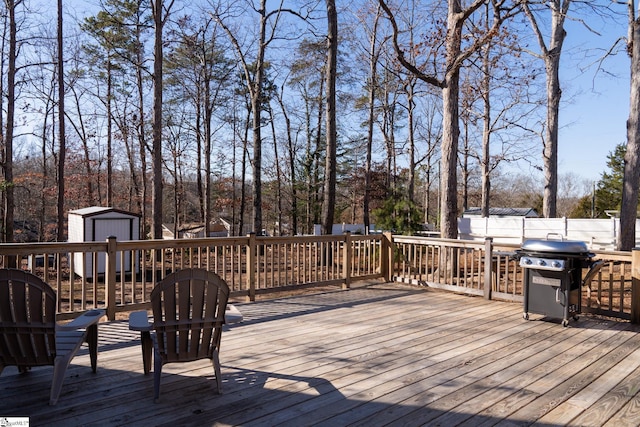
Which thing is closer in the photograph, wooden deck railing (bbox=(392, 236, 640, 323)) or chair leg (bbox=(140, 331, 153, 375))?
chair leg (bbox=(140, 331, 153, 375))

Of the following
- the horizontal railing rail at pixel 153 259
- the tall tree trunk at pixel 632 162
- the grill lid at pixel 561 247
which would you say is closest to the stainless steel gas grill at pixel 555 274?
the grill lid at pixel 561 247

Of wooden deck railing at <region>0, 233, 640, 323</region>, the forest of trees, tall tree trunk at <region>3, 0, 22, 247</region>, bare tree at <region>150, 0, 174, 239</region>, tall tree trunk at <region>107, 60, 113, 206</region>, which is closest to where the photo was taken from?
wooden deck railing at <region>0, 233, 640, 323</region>

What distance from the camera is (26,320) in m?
2.65

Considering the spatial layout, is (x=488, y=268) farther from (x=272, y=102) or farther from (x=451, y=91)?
(x=272, y=102)

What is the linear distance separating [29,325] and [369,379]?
2.27 metres

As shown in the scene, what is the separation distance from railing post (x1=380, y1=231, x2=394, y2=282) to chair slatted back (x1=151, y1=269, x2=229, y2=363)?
4.97 metres

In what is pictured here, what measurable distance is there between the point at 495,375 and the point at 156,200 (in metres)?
9.89

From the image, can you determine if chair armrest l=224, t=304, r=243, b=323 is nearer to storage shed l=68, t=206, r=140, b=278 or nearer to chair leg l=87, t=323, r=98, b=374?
chair leg l=87, t=323, r=98, b=374

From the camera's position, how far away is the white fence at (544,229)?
14828 mm

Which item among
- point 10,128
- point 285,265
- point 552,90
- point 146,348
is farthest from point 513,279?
point 10,128

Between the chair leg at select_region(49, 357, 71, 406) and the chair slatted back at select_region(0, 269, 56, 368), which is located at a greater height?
the chair slatted back at select_region(0, 269, 56, 368)

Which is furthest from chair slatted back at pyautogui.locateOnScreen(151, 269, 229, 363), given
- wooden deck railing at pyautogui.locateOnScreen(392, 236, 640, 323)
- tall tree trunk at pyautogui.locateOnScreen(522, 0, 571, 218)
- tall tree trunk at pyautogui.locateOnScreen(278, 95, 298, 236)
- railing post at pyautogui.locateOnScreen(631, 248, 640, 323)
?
tall tree trunk at pyautogui.locateOnScreen(278, 95, 298, 236)

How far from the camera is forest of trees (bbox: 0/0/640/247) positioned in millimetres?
9867

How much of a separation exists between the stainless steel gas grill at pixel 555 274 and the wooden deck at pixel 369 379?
201 mm
